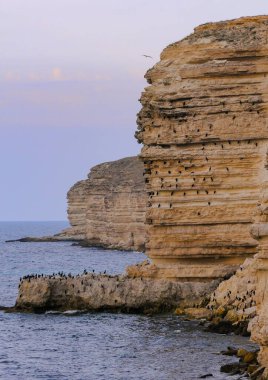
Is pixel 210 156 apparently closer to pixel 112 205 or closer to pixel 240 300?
Answer: pixel 240 300

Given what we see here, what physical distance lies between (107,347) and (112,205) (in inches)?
3213

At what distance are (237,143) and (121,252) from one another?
6959cm

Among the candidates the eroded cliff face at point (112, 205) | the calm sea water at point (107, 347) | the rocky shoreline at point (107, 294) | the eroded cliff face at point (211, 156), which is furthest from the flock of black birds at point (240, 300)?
the eroded cliff face at point (112, 205)

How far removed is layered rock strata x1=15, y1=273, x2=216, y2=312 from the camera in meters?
50.8

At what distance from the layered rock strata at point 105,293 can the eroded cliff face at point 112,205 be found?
6441 cm

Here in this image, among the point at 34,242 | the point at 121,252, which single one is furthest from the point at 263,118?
the point at 34,242

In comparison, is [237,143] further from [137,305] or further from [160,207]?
[137,305]

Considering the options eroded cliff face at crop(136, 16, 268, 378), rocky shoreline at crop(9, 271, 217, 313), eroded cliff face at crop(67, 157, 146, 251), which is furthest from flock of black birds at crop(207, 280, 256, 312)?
eroded cliff face at crop(67, 157, 146, 251)

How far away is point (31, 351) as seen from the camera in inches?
1692

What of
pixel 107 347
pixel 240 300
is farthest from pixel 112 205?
pixel 107 347

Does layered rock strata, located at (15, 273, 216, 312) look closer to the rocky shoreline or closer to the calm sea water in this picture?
the rocky shoreline

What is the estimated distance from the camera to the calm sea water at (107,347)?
37281mm

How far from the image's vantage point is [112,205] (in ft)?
409

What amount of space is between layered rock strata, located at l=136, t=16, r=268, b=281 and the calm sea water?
480 centimetres
